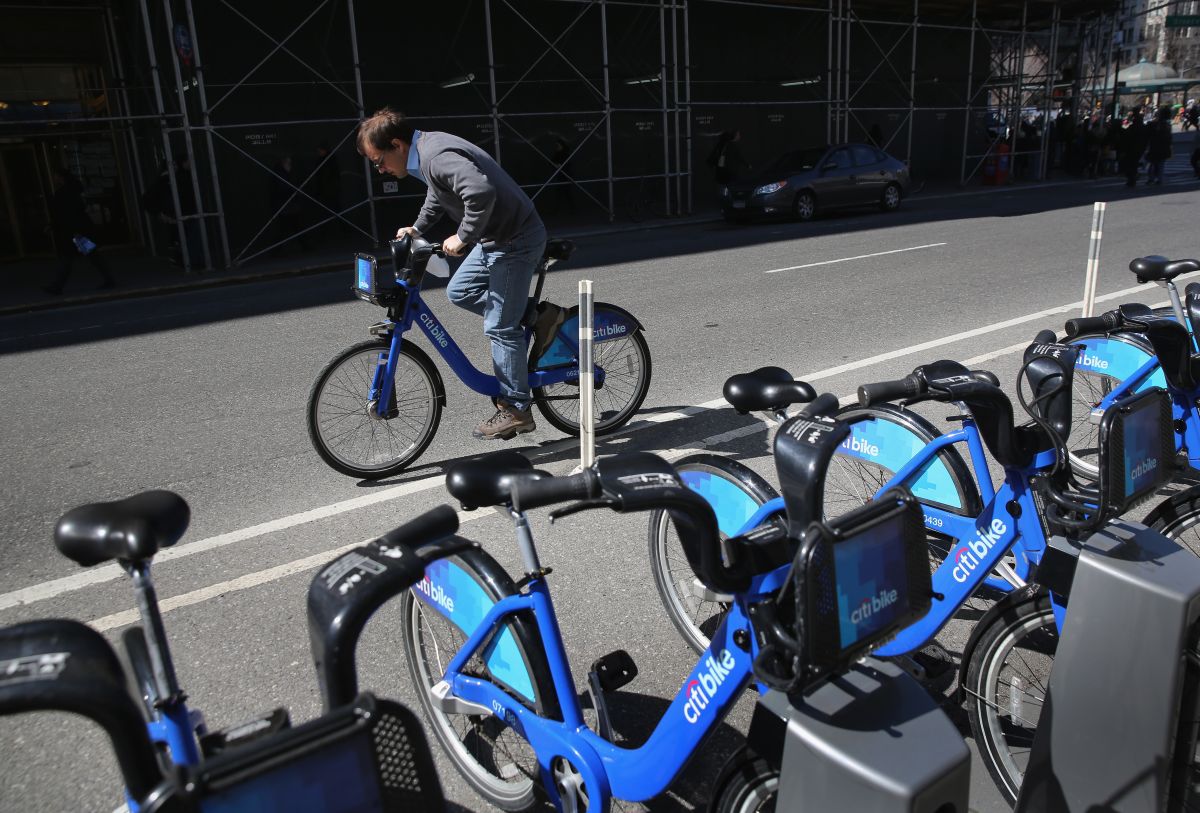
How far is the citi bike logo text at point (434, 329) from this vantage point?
539 centimetres

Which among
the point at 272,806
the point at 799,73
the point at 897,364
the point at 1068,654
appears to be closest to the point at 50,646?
the point at 272,806

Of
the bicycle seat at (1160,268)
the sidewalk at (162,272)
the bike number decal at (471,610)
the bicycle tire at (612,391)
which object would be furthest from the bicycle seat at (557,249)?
the sidewalk at (162,272)

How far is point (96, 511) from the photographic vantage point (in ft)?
6.07

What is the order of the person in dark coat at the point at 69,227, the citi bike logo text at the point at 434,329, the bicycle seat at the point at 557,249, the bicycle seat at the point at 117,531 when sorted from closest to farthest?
the bicycle seat at the point at 117,531, the citi bike logo text at the point at 434,329, the bicycle seat at the point at 557,249, the person in dark coat at the point at 69,227

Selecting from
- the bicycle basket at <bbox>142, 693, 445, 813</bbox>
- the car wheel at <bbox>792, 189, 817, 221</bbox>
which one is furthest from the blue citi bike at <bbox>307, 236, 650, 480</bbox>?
the car wheel at <bbox>792, 189, 817, 221</bbox>

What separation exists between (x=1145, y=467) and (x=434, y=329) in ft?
12.6

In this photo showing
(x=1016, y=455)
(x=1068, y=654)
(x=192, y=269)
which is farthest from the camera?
(x=192, y=269)

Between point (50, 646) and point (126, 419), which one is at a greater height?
point (50, 646)

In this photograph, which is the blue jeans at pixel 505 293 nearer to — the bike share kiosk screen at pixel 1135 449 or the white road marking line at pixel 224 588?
the white road marking line at pixel 224 588

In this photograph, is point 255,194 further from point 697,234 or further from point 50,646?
point 50,646

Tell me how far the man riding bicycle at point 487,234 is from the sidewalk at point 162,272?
9.77 metres

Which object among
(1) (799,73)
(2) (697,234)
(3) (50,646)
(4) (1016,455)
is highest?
(1) (799,73)

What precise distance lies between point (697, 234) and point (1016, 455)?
1536 cm

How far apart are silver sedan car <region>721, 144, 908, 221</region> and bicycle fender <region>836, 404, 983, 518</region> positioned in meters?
15.5
